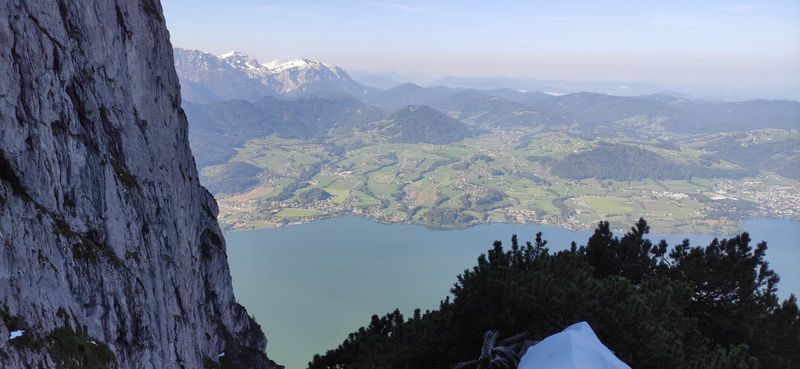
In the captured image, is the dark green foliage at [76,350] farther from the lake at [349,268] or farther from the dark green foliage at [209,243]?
the lake at [349,268]

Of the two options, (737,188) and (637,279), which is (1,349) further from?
(737,188)

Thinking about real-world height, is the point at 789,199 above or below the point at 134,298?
below

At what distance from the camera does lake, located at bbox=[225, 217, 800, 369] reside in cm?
8438

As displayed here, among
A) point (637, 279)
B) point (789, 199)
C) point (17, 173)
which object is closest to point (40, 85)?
point (17, 173)

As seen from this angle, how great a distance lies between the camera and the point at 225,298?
3947cm

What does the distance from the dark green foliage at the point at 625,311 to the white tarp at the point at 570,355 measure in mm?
2662

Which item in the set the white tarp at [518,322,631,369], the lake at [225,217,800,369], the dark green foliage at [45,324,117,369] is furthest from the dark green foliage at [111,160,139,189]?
the lake at [225,217,800,369]

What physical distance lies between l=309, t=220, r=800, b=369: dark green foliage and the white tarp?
2662mm

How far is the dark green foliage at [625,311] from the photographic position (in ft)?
39.1

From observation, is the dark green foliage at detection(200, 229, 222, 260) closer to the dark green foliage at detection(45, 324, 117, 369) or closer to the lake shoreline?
the dark green foliage at detection(45, 324, 117, 369)

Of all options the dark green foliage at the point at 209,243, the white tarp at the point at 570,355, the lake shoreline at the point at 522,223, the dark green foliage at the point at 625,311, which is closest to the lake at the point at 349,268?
the lake shoreline at the point at 522,223

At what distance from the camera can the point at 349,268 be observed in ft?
374

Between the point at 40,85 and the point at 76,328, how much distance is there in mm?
8221

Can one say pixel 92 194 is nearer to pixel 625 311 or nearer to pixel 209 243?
pixel 625 311
